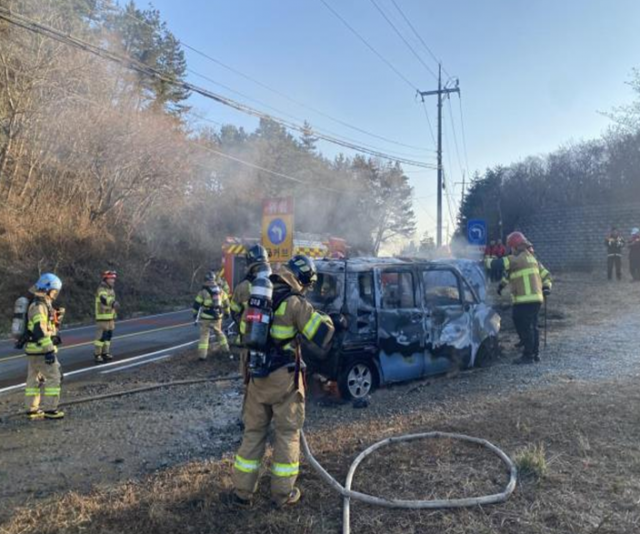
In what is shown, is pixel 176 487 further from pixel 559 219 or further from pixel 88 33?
pixel 559 219

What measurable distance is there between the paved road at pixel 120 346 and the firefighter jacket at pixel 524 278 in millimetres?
6808

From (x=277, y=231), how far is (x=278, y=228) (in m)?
0.06

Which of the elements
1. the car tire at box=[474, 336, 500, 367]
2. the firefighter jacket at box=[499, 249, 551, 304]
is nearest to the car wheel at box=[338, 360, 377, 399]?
the car tire at box=[474, 336, 500, 367]

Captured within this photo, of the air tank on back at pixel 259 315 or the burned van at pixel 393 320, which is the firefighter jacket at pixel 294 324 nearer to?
the air tank on back at pixel 259 315

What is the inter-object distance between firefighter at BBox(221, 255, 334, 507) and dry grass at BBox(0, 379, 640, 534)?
0.16m

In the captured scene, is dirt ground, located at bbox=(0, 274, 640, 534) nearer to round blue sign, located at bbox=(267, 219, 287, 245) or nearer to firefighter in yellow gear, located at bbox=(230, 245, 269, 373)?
firefighter in yellow gear, located at bbox=(230, 245, 269, 373)

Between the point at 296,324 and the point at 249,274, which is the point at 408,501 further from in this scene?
the point at 249,274

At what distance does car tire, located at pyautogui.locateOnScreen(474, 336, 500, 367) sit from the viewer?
25.0 ft

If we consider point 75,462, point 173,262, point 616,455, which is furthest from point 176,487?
point 173,262

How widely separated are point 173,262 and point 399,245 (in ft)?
98.9

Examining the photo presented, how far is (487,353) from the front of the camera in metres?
7.73

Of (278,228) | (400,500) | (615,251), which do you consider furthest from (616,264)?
(400,500)

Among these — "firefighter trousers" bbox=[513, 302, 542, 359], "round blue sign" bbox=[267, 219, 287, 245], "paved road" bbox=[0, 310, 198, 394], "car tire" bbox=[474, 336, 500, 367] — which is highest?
"round blue sign" bbox=[267, 219, 287, 245]

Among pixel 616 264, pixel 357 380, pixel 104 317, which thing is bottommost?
pixel 357 380
